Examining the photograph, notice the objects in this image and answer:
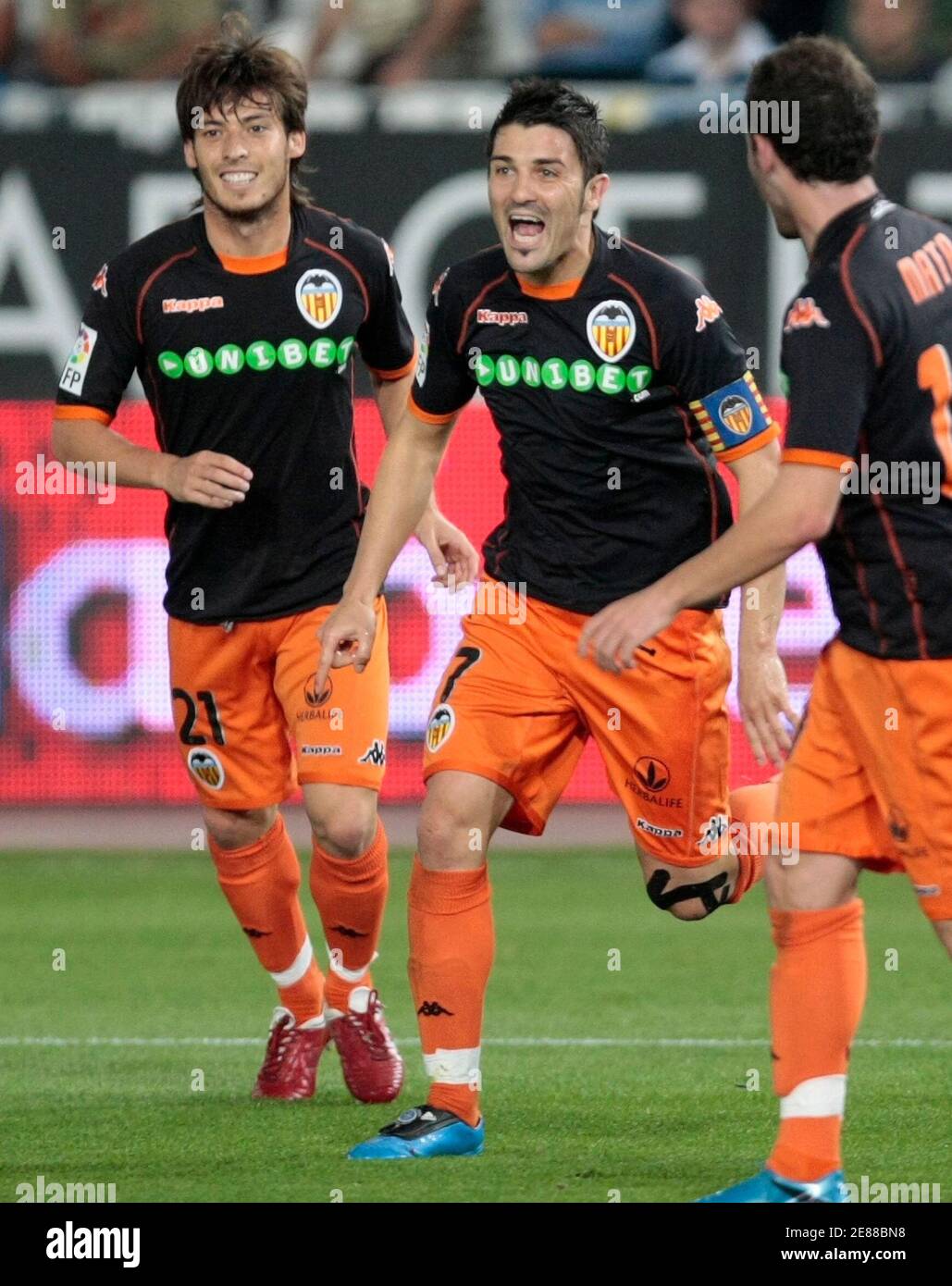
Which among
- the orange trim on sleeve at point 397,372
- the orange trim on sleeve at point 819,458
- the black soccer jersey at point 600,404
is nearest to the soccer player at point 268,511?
the orange trim on sleeve at point 397,372

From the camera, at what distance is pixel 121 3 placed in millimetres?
12852

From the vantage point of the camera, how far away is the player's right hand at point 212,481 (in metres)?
5.24

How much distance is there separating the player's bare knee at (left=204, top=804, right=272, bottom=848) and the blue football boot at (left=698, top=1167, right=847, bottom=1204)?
1.99 metres

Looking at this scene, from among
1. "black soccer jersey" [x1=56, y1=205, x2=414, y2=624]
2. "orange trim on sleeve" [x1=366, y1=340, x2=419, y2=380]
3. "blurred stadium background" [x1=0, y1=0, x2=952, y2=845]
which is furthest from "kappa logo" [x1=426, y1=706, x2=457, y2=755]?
"blurred stadium background" [x1=0, y1=0, x2=952, y2=845]

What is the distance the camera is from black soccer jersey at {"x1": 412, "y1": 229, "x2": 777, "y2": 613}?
16.6 feet

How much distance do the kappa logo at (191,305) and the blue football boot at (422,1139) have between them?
199cm

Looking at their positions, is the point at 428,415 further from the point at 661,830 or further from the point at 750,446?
the point at 661,830

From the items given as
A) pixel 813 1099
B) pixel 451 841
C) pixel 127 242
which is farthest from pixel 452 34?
pixel 813 1099

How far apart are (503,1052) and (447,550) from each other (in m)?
Result: 1.48

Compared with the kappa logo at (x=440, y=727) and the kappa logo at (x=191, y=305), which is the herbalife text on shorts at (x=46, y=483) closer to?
the kappa logo at (x=191, y=305)

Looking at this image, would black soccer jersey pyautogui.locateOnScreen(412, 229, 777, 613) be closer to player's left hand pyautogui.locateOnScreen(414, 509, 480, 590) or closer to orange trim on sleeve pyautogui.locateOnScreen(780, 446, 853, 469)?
player's left hand pyautogui.locateOnScreen(414, 509, 480, 590)

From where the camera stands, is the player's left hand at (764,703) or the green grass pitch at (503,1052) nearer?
the player's left hand at (764,703)

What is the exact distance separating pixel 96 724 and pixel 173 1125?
557cm

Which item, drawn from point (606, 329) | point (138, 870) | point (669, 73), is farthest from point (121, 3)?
point (606, 329)
